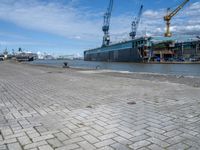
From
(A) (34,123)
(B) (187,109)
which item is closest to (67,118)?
(A) (34,123)

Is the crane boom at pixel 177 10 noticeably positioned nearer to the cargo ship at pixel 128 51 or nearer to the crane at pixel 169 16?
the crane at pixel 169 16

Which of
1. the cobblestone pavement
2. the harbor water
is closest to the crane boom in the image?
the harbor water

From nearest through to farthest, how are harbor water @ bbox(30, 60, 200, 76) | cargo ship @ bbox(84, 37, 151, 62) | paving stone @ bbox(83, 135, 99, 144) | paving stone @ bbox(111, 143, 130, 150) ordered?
paving stone @ bbox(111, 143, 130, 150)
paving stone @ bbox(83, 135, 99, 144)
harbor water @ bbox(30, 60, 200, 76)
cargo ship @ bbox(84, 37, 151, 62)

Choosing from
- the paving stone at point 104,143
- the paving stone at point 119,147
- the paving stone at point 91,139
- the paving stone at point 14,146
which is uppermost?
the paving stone at point 14,146

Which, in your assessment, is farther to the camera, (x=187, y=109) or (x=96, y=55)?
(x=96, y=55)

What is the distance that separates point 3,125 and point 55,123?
3.07 feet

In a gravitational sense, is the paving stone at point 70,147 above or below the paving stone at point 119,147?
above

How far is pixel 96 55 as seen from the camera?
124 meters

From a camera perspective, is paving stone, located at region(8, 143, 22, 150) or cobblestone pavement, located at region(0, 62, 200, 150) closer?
paving stone, located at region(8, 143, 22, 150)

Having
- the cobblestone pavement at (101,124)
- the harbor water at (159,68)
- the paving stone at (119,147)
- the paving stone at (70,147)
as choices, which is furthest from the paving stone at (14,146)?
the harbor water at (159,68)

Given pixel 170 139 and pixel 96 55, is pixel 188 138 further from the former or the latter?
pixel 96 55

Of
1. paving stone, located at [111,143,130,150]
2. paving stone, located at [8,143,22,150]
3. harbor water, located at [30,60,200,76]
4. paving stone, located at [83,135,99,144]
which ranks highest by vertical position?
paving stone, located at [8,143,22,150]

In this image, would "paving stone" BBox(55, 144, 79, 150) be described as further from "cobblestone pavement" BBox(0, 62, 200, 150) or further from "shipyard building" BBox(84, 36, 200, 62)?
"shipyard building" BBox(84, 36, 200, 62)

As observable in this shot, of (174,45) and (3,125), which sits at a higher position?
(174,45)
